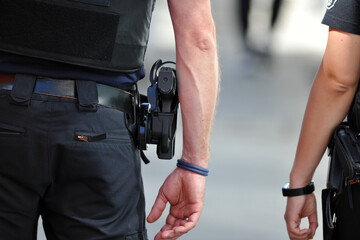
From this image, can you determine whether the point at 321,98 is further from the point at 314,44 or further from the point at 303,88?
the point at 314,44

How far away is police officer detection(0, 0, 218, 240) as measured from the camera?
1.77m

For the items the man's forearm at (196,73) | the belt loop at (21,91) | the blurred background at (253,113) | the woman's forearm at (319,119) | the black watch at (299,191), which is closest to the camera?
the belt loop at (21,91)

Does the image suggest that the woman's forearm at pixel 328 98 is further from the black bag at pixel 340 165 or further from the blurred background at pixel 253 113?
the blurred background at pixel 253 113

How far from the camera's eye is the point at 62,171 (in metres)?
1.79

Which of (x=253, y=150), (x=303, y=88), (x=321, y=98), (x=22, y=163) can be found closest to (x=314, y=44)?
(x=303, y=88)

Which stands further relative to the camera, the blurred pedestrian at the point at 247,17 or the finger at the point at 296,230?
the blurred pedestrian at the point at 247,17

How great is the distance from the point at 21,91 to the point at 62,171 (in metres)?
0.24

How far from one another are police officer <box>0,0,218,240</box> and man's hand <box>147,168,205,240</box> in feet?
0.07

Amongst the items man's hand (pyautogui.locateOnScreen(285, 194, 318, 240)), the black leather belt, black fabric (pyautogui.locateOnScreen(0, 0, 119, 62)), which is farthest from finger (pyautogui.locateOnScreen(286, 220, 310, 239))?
black fabric (pyautogui.locateOnScreen(0, 0, 119, 62))

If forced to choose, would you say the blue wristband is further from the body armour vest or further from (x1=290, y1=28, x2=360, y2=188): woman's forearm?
(x1=290, y1=28, x2=360, y2=188): woman's forearm

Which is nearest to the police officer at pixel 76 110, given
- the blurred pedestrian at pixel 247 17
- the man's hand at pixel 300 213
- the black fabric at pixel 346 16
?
the black fabric at pixel 346 16

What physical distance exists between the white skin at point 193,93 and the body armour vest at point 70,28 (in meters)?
0.14

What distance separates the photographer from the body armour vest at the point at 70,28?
180 centimetres

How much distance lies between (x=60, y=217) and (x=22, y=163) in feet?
0.62
